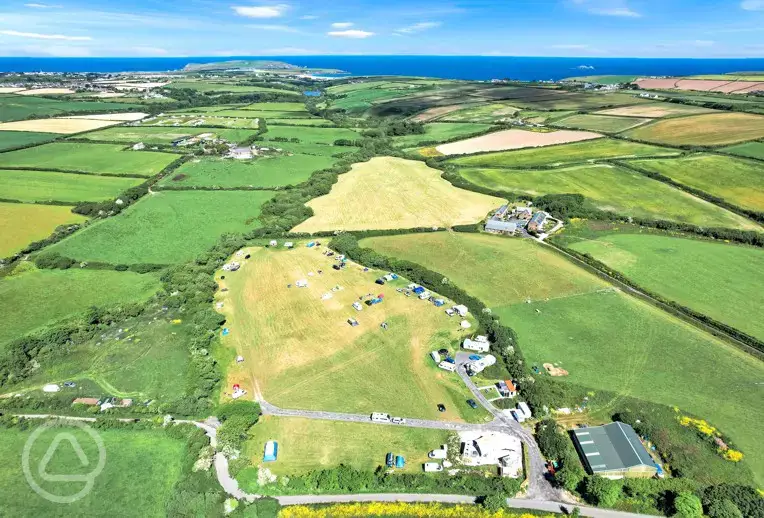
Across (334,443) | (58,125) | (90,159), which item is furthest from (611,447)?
(58,125)

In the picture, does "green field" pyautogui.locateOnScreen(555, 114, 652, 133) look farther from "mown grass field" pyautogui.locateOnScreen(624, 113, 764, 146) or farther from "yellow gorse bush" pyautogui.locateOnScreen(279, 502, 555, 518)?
"yellow gorse bush" pyautogui.locateOnScreen(279, 502, 555, 518)

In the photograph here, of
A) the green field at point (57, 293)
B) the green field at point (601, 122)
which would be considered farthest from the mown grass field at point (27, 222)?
the green field at point (601, 122)

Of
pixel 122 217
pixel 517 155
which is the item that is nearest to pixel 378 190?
pixel 517 155

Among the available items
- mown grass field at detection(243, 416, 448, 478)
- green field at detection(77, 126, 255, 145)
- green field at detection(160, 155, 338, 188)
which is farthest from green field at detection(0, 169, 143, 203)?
mown grass field at detection(243, 416, 448, 478)

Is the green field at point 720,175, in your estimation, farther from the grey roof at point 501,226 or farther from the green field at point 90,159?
the green field at point 90,159

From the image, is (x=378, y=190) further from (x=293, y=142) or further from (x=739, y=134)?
(x=739, y=134)

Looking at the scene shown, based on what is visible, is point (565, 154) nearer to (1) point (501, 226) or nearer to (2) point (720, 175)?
(2) point (720, 175)
